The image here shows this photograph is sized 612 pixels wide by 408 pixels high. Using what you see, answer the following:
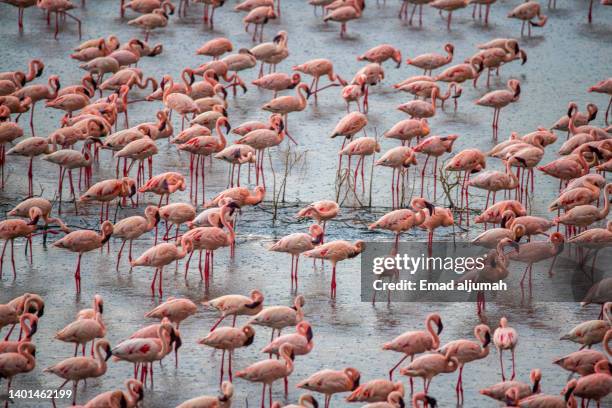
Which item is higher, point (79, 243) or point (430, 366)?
point (430, 366)

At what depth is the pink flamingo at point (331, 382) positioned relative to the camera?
1111cm

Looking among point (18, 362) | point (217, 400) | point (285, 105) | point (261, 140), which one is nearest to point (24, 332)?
point (18, 362)

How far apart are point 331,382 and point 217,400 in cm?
103

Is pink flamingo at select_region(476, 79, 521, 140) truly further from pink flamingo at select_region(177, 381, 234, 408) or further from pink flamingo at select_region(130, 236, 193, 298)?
pink flamingo at select_region(177, 381, 234, 408)

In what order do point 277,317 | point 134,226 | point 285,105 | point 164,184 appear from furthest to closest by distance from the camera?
point 285,105
point 164,184
point 134,226
point 277,317

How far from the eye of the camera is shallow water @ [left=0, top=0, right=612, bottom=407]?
12.2m

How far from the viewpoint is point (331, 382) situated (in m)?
11.1

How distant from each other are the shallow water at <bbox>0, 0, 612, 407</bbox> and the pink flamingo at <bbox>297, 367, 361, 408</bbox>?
38cm

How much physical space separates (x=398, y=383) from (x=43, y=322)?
3.72m

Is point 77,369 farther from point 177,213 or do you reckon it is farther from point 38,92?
point 38,92

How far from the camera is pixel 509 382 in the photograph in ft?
36.6

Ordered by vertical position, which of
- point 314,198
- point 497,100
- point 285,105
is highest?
point 497,100

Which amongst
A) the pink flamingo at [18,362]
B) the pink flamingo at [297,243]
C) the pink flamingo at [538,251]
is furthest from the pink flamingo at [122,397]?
the pink flamingo at [538,251]

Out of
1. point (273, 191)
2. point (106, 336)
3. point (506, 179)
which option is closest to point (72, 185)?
point (273, 191)
